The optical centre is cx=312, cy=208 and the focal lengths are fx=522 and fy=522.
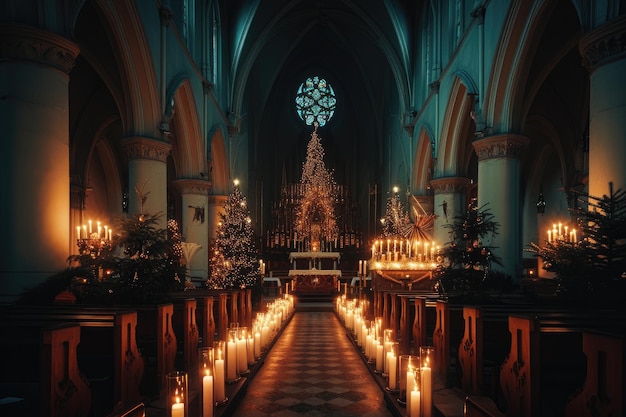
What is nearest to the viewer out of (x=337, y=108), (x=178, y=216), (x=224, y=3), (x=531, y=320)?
(x=531, y=320)

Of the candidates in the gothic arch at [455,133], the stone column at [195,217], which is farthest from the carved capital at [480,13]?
the stone column at [195,217]

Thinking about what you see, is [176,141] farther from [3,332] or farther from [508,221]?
[3,332]

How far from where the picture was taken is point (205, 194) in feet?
58.9

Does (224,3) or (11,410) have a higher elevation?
(224,3)

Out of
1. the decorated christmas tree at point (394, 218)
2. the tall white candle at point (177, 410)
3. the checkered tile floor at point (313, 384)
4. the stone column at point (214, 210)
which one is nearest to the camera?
the tall white candle at point (177, 410)

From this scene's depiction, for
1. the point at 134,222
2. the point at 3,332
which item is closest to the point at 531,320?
the point at 3,332

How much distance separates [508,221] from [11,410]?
1158 centimetres

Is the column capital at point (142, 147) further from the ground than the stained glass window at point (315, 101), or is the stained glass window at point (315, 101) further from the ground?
the stained glass window at point (315, 101)

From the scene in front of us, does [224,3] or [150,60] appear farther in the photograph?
[224,3]

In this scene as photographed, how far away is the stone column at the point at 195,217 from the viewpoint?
57.2ft

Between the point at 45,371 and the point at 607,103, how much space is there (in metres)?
7.77

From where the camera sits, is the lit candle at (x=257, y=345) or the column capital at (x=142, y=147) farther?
the column capital at (x=142, y=147)

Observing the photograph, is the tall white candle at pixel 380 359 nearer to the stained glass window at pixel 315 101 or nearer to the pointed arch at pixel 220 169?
the pointed arch at pixel 220 169

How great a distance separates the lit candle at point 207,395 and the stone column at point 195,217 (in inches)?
545
